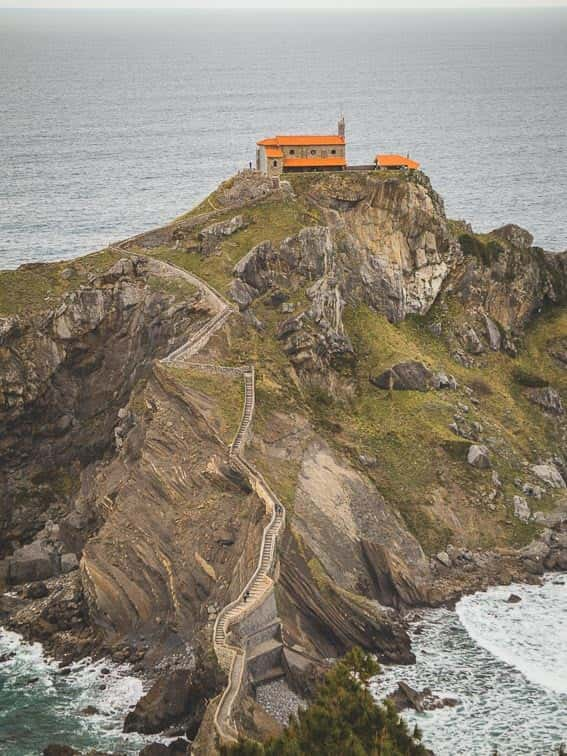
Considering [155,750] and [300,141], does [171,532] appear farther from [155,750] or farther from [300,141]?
[300,141]

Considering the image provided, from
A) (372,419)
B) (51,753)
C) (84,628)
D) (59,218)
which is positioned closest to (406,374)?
(372,419)

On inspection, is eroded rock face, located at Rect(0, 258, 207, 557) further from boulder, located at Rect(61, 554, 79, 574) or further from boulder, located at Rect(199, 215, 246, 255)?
boulder, located at Rect(199, 215, 246, 255)

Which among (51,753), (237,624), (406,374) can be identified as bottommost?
(51,753)

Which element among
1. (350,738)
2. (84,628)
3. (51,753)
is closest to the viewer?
(350,738)

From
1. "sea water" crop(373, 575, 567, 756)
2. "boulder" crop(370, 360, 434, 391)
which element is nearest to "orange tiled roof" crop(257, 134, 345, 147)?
"boulder" crop(370, 360, 434, 391)

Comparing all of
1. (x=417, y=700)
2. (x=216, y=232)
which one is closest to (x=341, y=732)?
(x=417, y=700)

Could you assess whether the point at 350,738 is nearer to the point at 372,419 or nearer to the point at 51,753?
the point at 51,753
